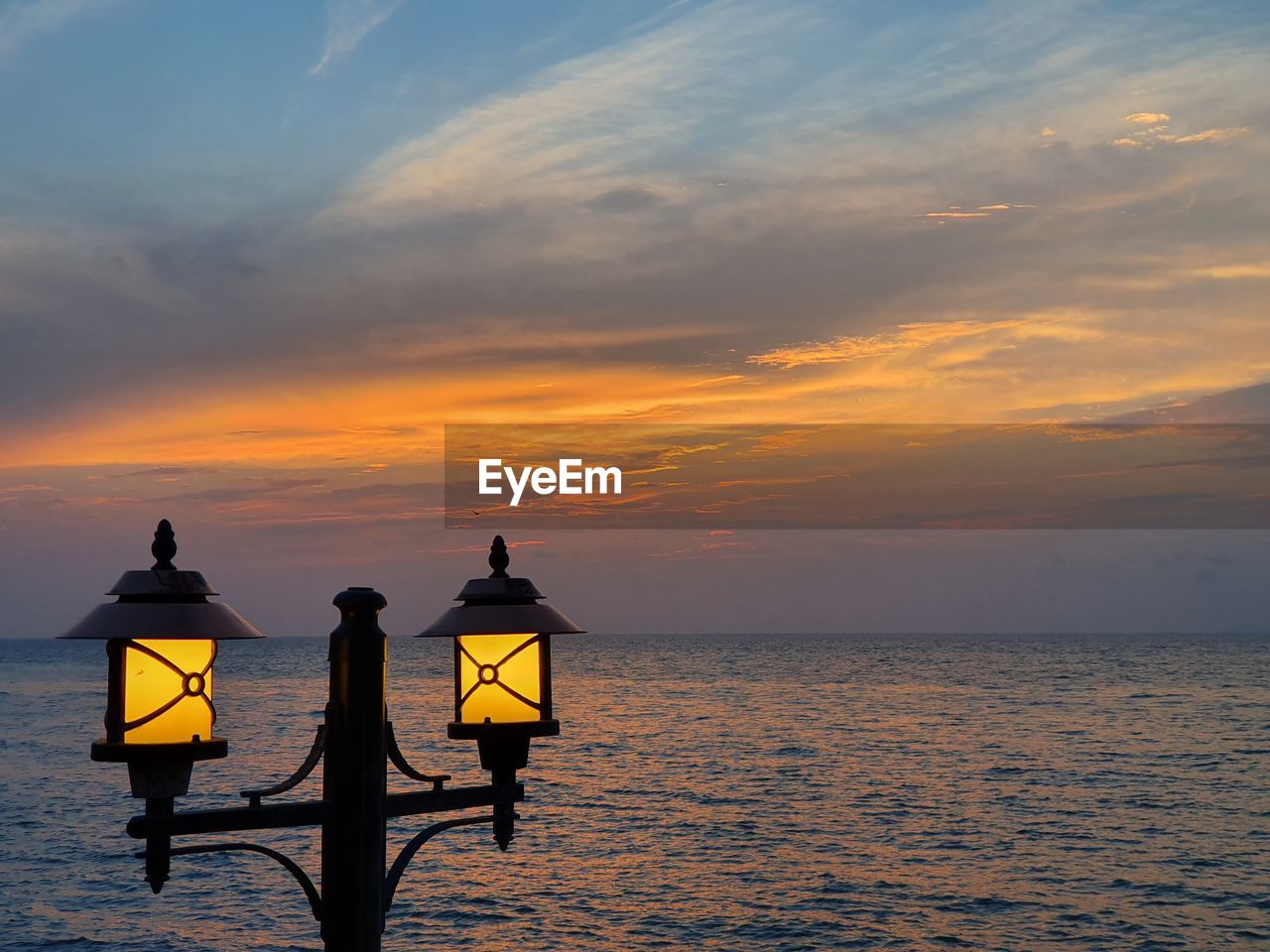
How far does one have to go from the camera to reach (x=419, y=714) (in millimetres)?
103688

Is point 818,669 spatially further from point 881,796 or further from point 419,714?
point 881,796

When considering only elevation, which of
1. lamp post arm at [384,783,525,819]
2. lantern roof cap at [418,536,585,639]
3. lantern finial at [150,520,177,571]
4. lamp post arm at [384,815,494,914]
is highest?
lantern finial at [150,520,177,571]

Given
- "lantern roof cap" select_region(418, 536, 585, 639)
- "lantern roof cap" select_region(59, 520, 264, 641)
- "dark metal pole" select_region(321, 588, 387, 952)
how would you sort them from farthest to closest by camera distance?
"lantern roof cap" select_region(418, 536, 585, 639), "dark metal pole" select_region(321, 588, 387, 952), "lantern roof cap" select_region(59, 520, 264, 641)

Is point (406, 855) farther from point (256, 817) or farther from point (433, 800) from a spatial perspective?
point (256, 817)

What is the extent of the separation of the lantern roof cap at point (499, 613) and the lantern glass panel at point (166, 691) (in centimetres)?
98

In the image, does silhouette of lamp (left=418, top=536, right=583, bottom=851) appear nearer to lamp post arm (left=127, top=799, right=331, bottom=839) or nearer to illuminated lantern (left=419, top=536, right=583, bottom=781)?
illuminated lantern (left=419, top=536, right=583, bottom=781)

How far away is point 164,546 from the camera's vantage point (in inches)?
199

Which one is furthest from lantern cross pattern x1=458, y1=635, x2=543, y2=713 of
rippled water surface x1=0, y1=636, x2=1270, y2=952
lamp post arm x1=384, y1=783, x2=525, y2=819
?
rippled water surface x1=0, y1=636, x2=1270, y2=952

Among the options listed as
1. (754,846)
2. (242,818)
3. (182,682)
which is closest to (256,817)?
(242,818)

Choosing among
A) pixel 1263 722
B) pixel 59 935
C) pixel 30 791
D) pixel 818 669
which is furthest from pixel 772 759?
pixel 818 669

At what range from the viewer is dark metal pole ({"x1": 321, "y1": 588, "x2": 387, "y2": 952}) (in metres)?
4.85

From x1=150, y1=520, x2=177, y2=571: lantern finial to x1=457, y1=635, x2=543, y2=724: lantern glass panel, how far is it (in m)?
1.35

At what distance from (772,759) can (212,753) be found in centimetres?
6762

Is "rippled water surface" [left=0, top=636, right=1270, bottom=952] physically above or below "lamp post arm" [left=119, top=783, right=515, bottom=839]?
below
